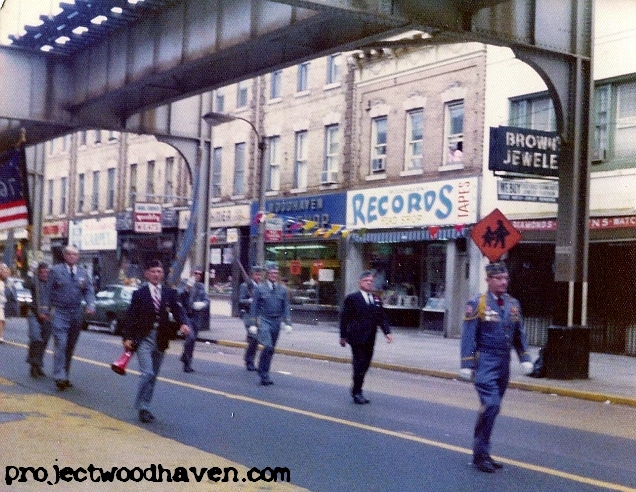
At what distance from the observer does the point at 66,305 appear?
43.0 feet

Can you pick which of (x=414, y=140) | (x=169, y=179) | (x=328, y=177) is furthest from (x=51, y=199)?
(x=414, y=140)

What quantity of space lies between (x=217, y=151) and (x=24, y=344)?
18436mm

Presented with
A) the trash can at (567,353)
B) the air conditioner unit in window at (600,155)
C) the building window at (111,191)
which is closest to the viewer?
the trash can at (567,353)

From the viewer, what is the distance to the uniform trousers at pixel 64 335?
12.9 metres

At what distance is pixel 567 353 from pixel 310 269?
1642 cm

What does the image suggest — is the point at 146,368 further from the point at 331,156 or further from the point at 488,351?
the point at 331,156

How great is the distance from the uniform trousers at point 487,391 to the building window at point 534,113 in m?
16.1

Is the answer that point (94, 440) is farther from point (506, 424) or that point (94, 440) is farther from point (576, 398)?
point (576, 398)

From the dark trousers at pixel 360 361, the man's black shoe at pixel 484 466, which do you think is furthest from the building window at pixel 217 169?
the man's black shoe at pixel 484 466

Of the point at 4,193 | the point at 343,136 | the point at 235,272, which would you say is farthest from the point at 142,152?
the point at 4,193

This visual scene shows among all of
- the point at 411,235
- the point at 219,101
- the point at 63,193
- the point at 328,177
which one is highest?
the point at 219,101

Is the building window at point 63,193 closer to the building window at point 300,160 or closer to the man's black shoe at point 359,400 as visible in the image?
the building window at point 300,160

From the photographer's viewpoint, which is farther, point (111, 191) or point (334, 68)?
point (111, 191)

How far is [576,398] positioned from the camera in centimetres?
1533
